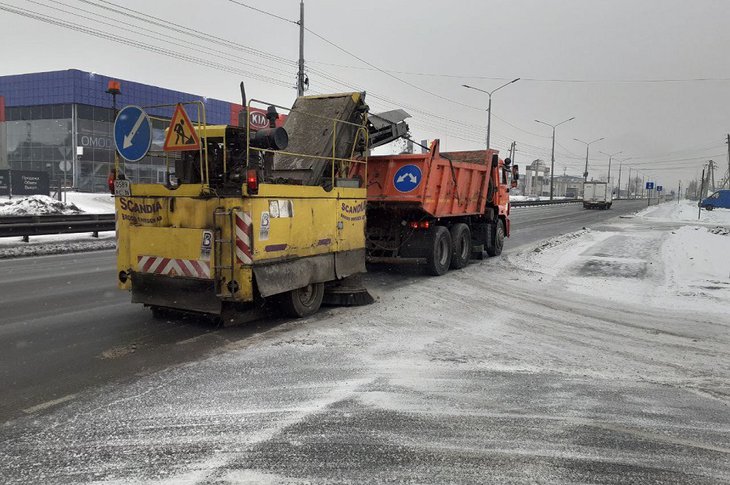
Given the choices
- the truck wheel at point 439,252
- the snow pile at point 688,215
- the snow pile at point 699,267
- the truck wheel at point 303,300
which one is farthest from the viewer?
the snow pile at point 688,215

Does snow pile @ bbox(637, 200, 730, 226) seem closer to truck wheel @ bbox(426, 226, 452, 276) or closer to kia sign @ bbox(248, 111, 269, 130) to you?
truck wheel @ bbox(426, 226, 452, 276)

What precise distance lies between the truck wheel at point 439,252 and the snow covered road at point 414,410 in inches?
128

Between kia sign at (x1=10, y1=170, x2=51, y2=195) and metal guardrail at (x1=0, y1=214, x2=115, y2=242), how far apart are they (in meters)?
17.3

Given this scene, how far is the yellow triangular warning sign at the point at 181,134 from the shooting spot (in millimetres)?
6250

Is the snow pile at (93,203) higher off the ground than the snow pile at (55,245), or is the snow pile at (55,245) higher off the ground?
the snow pile at (93,203)

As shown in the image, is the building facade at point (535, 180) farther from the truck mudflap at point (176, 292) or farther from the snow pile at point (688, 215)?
the truck mudflap at point (176, 292)

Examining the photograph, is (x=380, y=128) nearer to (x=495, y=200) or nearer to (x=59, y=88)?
(x=495, y=200)

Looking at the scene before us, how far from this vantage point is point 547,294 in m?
9.69

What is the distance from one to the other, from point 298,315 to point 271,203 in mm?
1673

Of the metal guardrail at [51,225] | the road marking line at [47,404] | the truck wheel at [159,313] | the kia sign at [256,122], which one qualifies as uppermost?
the kia sign at [256,122]

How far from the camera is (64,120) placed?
157 ft

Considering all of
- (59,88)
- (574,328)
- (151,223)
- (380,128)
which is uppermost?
(59,88)

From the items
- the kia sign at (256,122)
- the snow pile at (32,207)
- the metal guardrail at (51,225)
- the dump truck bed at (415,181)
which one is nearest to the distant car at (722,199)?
the dump truck bed at (415,181)

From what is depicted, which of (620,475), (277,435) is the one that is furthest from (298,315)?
(620,475)
